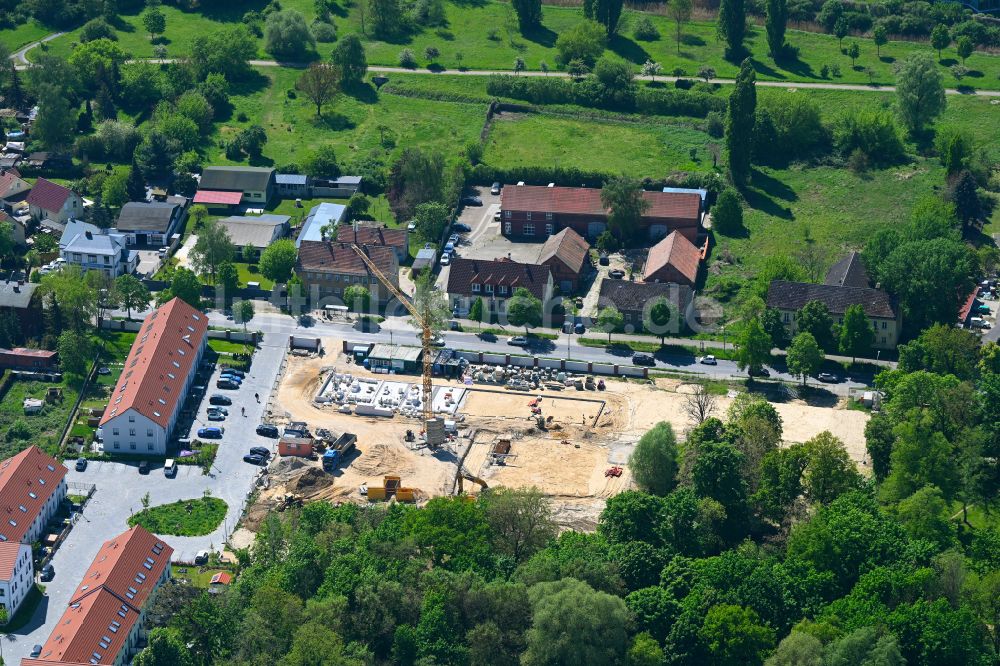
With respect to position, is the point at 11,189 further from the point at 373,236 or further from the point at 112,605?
the point at 112,605

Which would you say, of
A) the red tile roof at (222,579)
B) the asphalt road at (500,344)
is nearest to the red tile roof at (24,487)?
the red tile roof at (222,579)

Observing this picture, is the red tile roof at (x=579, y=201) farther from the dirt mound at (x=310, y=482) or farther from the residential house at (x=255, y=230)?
the dirt mound at (x=310, y=482)

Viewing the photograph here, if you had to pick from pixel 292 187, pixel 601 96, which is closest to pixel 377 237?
pixel 292 187

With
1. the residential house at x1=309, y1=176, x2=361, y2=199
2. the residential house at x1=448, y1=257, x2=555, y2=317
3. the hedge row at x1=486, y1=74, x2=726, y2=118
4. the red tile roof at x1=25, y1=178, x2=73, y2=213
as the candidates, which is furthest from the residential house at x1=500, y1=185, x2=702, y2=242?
the red tile roof at x1=25, y1=178, x2=73, y2=213

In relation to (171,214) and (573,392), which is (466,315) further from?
(171,214)

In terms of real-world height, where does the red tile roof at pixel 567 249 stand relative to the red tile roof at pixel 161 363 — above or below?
below

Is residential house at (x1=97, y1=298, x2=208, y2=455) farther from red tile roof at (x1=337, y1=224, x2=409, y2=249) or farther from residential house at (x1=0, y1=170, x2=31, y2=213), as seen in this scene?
residential house at (x1=0, y1=170, x2=31, y2=213)
